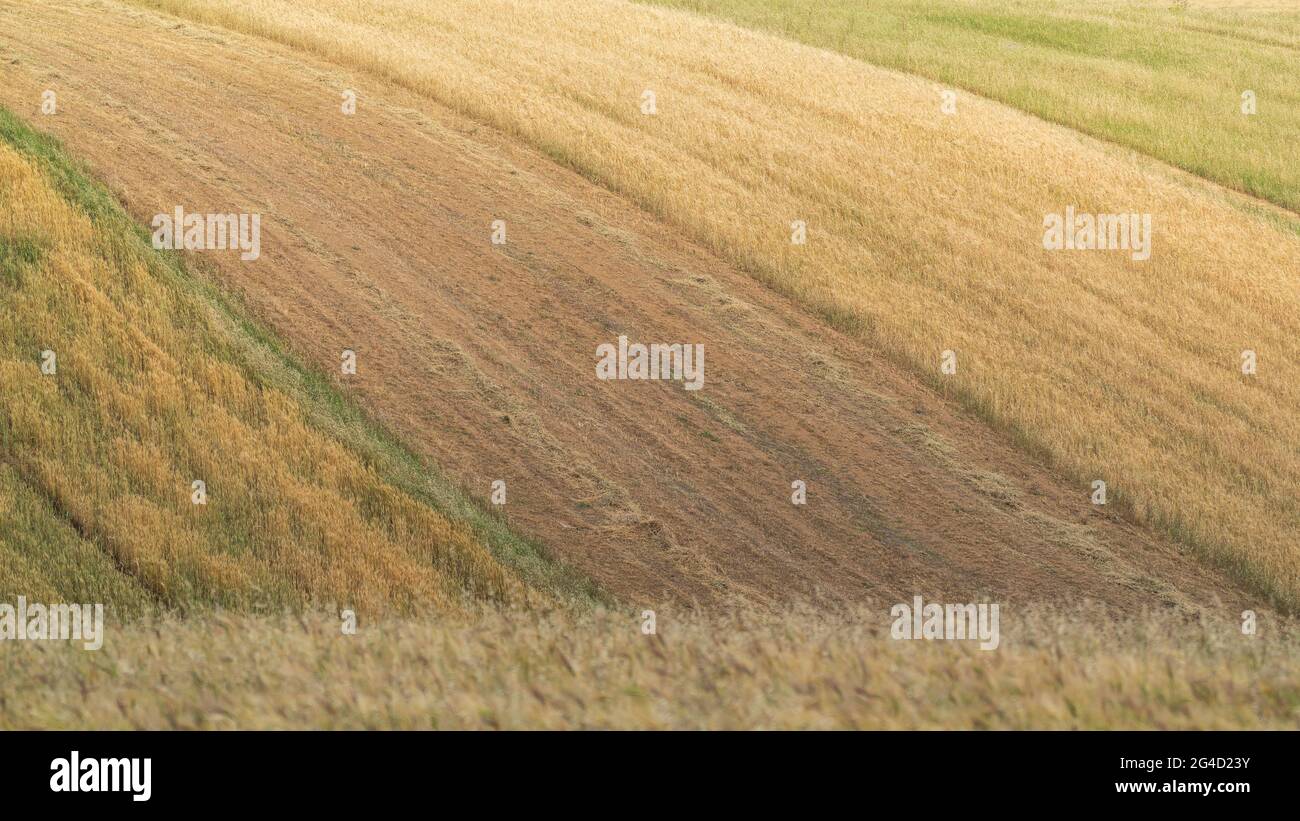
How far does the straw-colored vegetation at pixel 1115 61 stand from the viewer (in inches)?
1077

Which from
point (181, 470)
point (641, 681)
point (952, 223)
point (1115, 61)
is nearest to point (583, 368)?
point (181, 470)

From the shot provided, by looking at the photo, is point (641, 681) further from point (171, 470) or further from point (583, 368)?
point (583, 368)

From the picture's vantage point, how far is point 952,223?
20062 millimetres

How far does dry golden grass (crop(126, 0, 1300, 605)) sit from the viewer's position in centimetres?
1424

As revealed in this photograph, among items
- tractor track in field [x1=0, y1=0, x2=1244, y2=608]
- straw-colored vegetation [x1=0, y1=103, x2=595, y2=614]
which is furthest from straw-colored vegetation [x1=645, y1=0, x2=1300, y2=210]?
straw-colored vegetation [x1=0, y1=103, x2=595, y2=614]

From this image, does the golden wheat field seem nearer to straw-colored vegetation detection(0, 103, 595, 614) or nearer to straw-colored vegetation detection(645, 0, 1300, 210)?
straw-colored vegetation detection(0, 103, 595, 614)

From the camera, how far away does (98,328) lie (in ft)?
41.3

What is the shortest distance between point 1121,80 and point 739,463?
75.0 ft

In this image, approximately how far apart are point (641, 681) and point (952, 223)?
15.7 m

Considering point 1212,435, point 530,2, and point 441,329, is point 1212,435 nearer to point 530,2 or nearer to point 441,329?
point 441,329

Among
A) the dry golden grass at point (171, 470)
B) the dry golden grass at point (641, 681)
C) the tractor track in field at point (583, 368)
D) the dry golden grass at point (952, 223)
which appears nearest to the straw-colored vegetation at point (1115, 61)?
the dry golden grass at point (952, 223)

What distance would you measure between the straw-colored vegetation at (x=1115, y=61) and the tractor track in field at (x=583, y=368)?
14.5m

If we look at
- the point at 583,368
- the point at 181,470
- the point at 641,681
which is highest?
the point at 583,368

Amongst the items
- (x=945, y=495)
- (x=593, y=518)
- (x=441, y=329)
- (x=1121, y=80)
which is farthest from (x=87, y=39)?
(x=1121, y=80)
